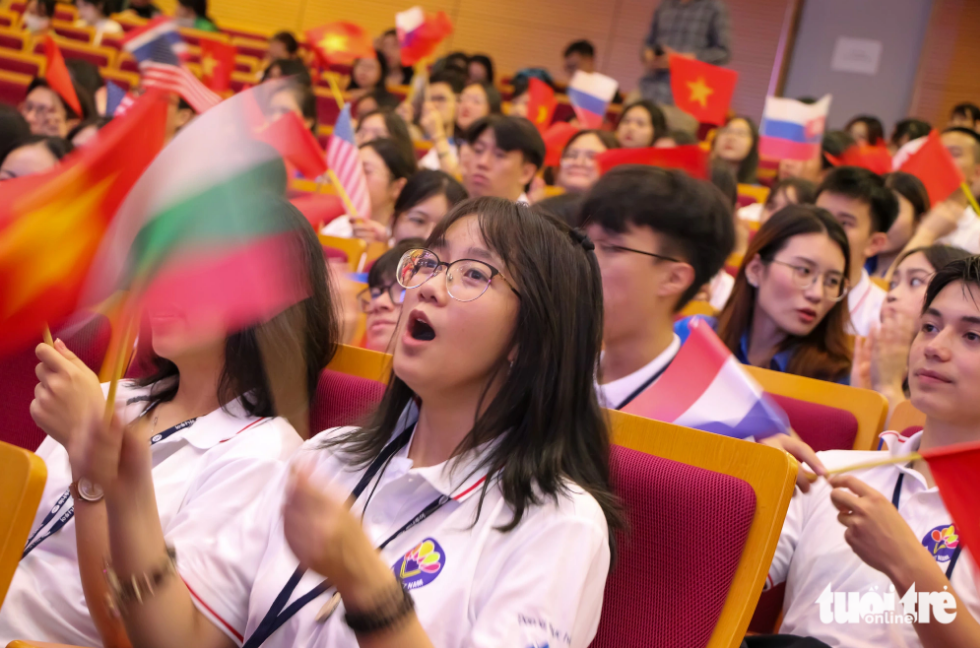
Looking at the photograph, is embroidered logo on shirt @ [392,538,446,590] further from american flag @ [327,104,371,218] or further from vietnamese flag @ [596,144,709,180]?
american flag @ [327,104,371,218]

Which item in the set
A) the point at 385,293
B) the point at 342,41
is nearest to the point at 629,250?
the point at 385,293

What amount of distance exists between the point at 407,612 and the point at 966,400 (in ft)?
3.41

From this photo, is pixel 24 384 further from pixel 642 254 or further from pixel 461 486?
pixel 642 254

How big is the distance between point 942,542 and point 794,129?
4.09m

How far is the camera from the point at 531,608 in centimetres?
108

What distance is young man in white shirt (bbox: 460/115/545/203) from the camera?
3.97 meters

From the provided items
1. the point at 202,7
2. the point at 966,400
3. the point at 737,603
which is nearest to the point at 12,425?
the point at 737,603

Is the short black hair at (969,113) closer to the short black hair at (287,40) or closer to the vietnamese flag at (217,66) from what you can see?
the vietnamese flag at (217,66)

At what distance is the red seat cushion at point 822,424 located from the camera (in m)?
1.90

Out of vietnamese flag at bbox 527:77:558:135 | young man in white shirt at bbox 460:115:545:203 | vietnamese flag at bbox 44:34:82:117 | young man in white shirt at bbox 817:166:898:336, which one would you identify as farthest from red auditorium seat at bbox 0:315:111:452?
vietnamese flag at bbox 527:77:558:135

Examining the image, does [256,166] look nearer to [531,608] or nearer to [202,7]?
[531,608]

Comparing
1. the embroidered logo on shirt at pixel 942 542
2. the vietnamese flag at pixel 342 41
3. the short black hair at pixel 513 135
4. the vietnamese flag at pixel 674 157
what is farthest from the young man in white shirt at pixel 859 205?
the vietnamese flag at pixel 342 41

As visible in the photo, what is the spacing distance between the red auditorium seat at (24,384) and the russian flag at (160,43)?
0.56 m

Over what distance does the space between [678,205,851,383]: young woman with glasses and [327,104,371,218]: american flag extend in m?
1.81
